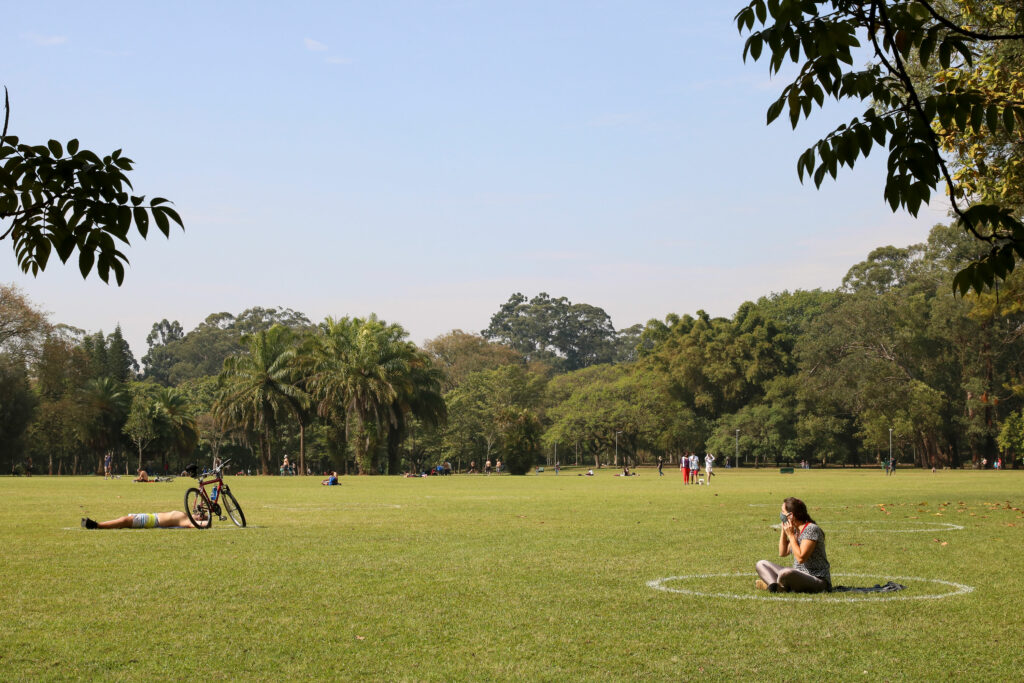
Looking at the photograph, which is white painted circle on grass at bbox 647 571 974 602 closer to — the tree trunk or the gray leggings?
the gray leggings

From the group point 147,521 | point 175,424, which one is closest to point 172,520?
point 147,521

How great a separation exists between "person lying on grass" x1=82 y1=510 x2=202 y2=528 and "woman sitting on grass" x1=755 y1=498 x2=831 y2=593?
10610 millimetres

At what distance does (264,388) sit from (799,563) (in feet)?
224

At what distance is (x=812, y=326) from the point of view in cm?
10019

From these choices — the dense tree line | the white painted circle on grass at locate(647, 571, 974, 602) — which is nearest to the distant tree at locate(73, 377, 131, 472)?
the dense tree line

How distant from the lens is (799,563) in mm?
10727

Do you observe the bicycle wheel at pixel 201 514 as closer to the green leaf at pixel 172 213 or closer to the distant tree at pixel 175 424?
the green leaf at pixel 172 213

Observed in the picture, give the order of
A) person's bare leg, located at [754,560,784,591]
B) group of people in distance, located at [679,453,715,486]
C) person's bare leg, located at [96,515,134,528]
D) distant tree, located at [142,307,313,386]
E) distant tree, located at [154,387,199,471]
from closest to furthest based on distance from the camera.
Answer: person's bare leg, located at [754,560,784,591]
person's bare leg, located at [96,515,134,528]
group of people in distance, located at [679,453,715,486]
distant tree, located at [154,387,199,471]
distant tree, located at [142,307,313,386]

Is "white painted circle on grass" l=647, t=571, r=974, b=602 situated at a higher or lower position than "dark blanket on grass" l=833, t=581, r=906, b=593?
lower

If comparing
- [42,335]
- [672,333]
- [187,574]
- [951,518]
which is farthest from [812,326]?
[187,574]

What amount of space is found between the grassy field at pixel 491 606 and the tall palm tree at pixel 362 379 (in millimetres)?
52638

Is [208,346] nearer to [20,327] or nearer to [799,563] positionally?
[20,327]

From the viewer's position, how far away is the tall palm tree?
Answer: 233 ft

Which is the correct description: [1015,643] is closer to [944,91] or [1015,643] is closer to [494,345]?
[944,91]
